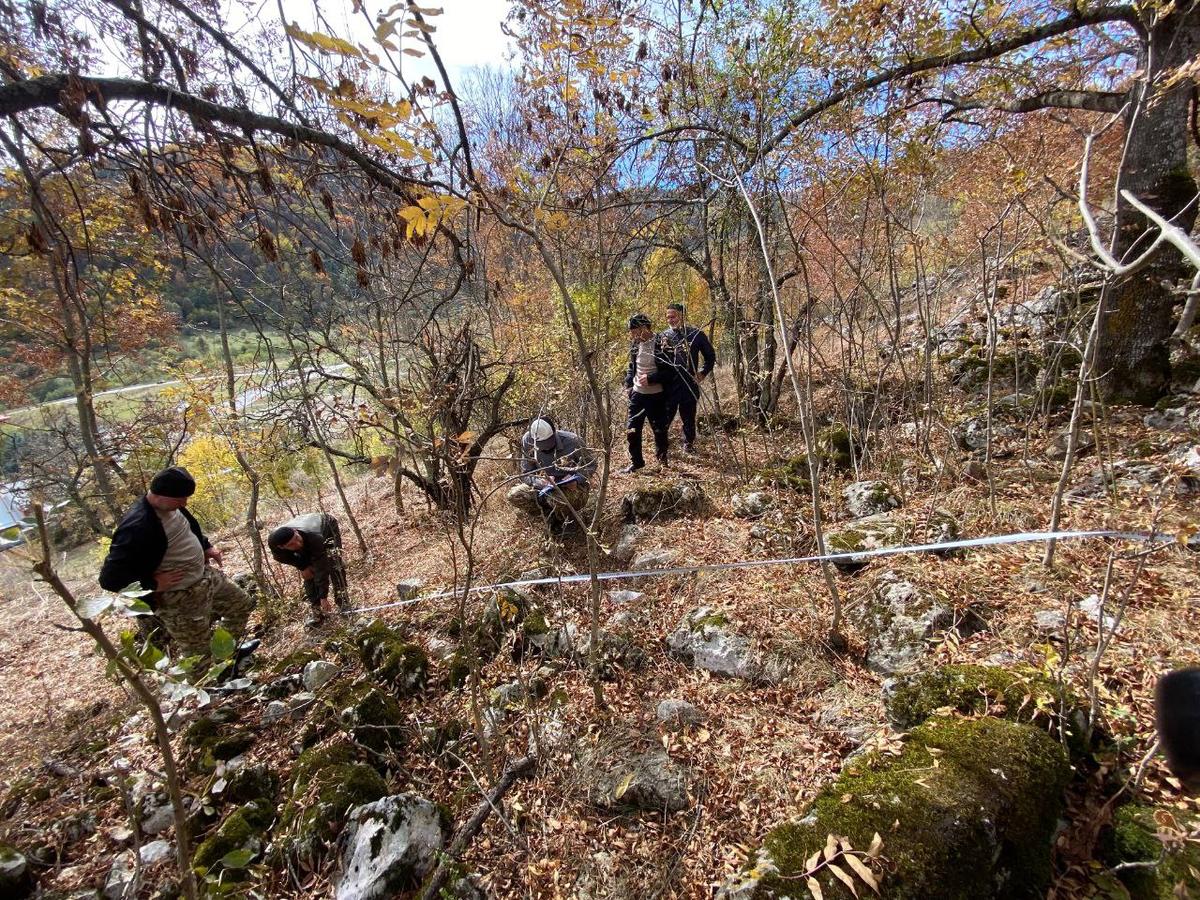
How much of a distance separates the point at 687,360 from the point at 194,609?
Answer: 181 inches

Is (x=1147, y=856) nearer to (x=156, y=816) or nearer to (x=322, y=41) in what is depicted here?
(x=322, y=41)

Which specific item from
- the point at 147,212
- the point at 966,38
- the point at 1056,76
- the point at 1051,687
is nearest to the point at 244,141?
the point at 147,212

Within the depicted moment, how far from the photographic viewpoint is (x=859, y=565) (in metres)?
3.15

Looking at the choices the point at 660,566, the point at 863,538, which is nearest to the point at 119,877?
the point at 660,566

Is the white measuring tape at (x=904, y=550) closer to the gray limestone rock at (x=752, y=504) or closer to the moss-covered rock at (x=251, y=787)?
the gray limestone rock at (x=752, y=504)

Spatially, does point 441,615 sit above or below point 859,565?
below

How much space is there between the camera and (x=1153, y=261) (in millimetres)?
3877

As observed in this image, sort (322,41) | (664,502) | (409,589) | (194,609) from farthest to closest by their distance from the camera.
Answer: (664,502)
(409,589)
(194,609)
(322,41)

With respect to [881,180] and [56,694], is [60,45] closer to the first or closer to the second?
[881,180]

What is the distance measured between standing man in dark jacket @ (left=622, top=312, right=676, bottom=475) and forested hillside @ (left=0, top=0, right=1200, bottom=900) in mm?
59

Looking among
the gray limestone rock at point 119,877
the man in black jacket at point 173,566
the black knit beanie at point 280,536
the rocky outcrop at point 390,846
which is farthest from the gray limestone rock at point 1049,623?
the black knit beanie at point 280,536

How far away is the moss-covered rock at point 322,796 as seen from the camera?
6.89 feet

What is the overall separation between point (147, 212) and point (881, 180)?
3733 mm

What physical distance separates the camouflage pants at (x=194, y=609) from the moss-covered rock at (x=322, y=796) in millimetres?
1679
